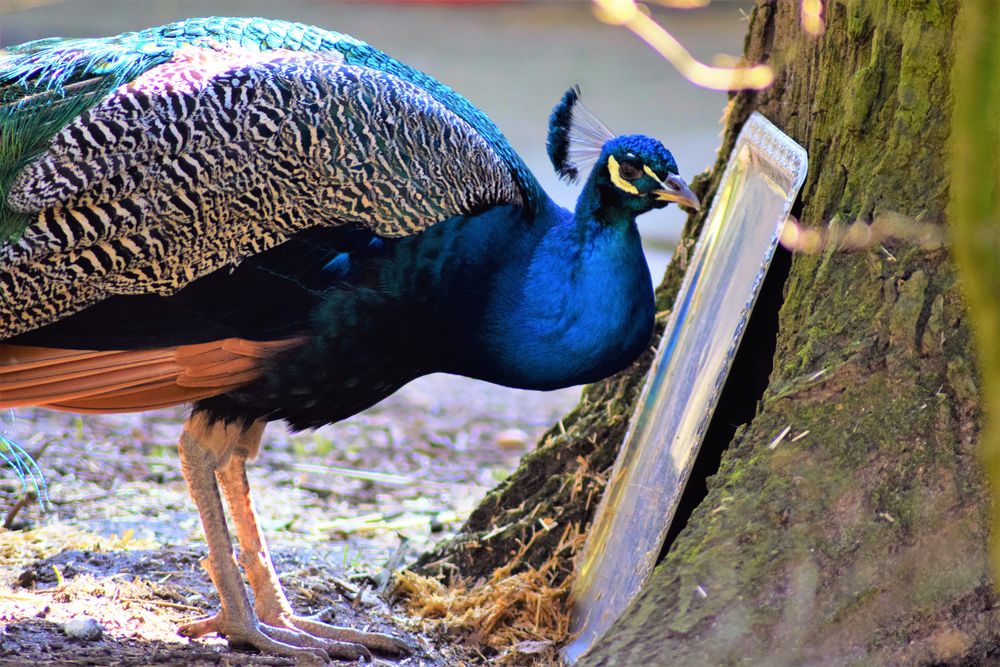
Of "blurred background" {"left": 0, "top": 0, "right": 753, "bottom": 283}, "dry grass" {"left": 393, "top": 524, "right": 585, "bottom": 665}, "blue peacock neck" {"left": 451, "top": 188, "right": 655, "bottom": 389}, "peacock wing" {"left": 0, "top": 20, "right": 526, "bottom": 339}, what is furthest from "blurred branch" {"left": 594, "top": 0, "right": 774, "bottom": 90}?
"blurred background" {"left": 0, "top": 0, "right": 753, "bottom": 283}

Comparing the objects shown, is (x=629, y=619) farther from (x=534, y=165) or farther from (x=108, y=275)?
(x=534, y=165)

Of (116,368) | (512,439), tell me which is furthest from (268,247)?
(512,439)

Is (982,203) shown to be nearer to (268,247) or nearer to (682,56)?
(682,56)

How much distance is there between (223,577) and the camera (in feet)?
10.0

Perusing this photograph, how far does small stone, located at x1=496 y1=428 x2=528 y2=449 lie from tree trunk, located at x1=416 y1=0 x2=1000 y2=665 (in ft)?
8.48

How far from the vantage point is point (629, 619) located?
2328 millimetres

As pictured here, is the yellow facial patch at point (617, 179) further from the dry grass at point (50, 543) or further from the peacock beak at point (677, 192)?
the dry grass at point (50, 543)

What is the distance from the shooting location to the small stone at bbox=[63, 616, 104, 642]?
2.88 metres

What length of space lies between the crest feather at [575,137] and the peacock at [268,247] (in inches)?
5.2

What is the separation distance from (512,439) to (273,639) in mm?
2234

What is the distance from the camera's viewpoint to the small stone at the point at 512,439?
5.15 meters

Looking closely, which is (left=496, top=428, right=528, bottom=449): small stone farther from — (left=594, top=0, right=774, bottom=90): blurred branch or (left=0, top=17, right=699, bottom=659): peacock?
(left=594, top=0, right=774, bottom=90): blurred branch

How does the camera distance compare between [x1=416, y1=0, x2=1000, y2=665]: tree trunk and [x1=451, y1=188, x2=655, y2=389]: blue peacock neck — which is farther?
[x1=451, y1=188, x2=655, y2=389]: blue peacock neck

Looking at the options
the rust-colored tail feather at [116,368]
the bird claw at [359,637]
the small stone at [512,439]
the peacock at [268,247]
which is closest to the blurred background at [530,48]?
the small stone at [512,439]
